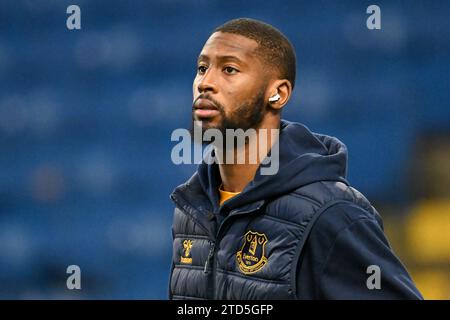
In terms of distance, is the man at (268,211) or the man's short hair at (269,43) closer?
the man at (268,211)

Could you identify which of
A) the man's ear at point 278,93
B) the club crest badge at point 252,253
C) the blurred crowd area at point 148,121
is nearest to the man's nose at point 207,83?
the man's ear at point 278,93

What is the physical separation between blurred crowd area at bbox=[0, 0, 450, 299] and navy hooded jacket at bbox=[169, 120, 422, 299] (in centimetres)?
254

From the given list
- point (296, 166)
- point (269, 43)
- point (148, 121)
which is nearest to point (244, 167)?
point (296, 166)

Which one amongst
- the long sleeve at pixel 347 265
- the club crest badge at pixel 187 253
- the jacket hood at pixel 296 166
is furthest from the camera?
the club crest badge at pixel 187 253

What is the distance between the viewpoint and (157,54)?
4934 millimetres

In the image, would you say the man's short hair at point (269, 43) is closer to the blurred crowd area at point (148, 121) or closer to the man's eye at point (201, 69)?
the man's eye at point (201, 69)

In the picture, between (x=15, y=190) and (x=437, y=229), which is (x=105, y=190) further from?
(x=437, y=229)

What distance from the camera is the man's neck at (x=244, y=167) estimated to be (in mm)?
1562

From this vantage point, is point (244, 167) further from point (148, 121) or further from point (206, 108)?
point (148, 121)

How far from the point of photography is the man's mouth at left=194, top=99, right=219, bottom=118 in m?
1.53

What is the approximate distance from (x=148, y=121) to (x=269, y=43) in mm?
3324

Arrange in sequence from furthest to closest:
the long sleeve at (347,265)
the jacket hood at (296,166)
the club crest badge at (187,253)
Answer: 1. the club crest badge at (187,253)
2. the jacket hood at (296,166)
3. the long sleeve at (347,265)

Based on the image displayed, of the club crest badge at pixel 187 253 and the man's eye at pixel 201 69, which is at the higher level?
the man's eye at pixel 201 69

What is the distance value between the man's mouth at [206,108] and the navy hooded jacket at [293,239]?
136 mm
